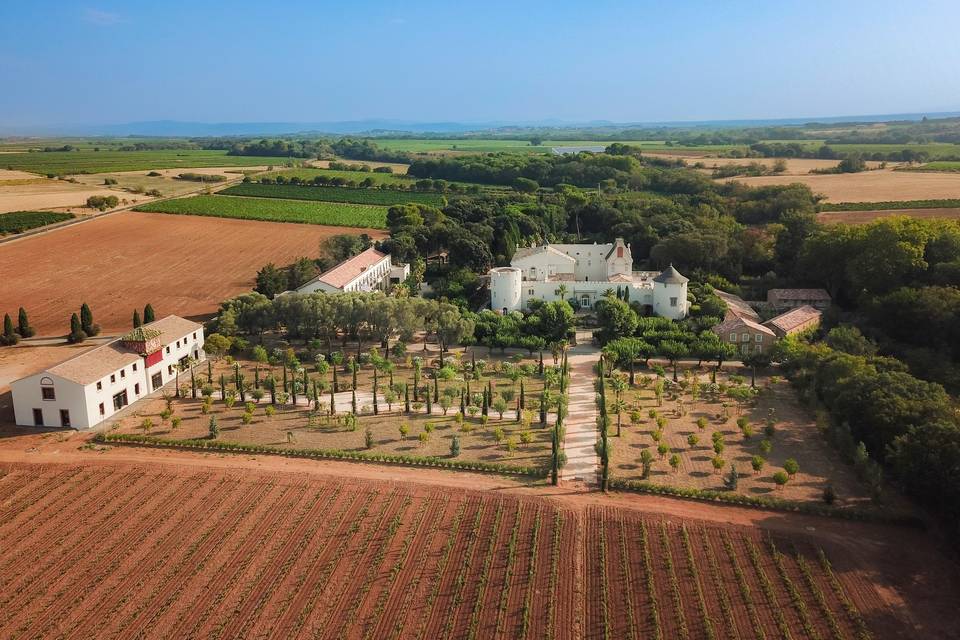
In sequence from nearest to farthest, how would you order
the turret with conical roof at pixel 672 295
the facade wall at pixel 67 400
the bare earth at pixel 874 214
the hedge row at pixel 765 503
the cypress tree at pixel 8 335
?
the hedge row at pixel 765 503 < the facade wall at pixel 67 400 < the cypress tree at pixel 8 335 < the turret with conical roof at pixel 672 295 < the bare earth at pixel 874 214

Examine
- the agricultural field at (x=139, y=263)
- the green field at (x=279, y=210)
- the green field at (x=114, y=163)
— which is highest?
the green field at (x=114, y=163)

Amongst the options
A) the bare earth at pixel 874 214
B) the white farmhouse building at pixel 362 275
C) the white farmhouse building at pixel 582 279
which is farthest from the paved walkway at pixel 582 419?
the bare earth at pixel 874 214

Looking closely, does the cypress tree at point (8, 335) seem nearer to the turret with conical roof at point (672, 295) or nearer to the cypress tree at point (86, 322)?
the cypress tree at point (86, 322)

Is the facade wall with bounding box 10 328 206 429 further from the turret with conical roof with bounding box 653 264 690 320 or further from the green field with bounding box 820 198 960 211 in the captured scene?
the green field with bounding box 820 198 960 211

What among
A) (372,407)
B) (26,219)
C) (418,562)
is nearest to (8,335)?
(372,407)

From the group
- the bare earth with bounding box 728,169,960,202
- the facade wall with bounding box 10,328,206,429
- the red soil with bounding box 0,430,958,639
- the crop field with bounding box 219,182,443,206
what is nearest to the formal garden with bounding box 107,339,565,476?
the facade wall with bounding box 10,328,206,429

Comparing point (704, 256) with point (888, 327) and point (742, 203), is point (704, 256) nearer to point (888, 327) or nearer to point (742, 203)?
point (888, 327)

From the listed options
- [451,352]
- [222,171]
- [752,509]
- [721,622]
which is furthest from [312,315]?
[222,171]
